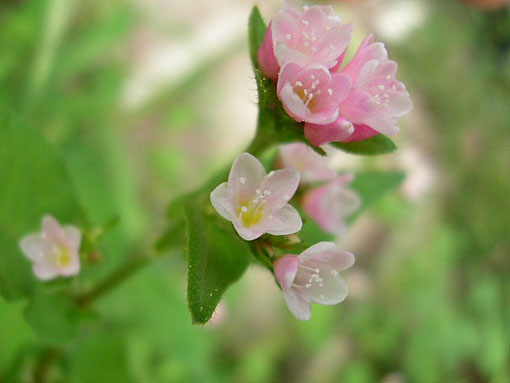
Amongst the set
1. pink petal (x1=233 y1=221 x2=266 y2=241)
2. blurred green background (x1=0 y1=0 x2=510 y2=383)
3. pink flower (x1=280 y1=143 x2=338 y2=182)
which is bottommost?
blurred green background (x1=0 y1=0 x2=510 y2=383)

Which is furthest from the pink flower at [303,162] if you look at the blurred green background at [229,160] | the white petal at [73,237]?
the blurred green background at [229,160]

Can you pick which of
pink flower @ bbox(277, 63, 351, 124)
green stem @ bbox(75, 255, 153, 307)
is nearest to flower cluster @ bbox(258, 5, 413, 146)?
pink flower @ bbox(277, 63, 351, 124)

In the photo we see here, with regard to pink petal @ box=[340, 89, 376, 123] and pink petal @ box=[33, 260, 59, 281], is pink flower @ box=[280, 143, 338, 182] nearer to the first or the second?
pink petal @ box=[340, 89, 376, 123]

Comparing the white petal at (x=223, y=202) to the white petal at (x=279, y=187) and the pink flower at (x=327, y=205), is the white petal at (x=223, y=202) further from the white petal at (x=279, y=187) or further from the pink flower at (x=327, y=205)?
the pink flower at (x=327, y=205)

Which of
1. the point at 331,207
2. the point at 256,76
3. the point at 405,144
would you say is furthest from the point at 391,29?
the point at 256,76

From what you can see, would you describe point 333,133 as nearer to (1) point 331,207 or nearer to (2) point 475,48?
(1) point 331,207

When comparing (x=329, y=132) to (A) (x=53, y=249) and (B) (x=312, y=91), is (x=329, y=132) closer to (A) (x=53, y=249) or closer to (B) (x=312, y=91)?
(B) (x=312, y=91)

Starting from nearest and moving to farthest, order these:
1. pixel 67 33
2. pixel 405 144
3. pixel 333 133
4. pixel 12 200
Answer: pixel 333 133 → pixel 12 200 → pixel 67 33 → pixel 405 144
